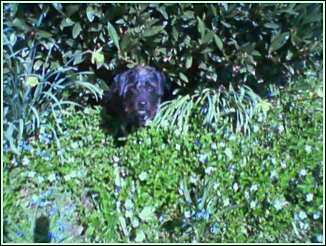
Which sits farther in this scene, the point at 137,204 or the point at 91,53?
the point at 91,53

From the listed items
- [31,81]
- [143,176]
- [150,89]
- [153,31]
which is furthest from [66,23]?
[143,176]

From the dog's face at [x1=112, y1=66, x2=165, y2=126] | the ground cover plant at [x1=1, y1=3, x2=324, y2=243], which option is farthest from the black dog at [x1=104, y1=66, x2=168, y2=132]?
the ground cover plant at [x1=1, y1=3, x2=324, y2=243]

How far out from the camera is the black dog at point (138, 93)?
4422 millimetres

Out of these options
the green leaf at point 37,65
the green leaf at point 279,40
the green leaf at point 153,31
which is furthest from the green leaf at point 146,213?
the green leaf at point 279,40

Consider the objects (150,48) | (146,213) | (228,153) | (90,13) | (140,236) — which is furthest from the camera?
(150,48)

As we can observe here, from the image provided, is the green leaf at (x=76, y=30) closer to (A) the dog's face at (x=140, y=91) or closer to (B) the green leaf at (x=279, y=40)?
(A) the dog's face at (x=140, y=91)

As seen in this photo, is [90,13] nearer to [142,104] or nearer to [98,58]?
[98,58]

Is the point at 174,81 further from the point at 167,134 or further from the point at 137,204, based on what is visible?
the point at 137,204

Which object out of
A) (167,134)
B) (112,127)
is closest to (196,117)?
(167,134)

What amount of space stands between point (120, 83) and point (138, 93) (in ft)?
0.67

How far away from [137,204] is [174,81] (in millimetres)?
1288

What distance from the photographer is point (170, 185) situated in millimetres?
4156

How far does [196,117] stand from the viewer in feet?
15.2

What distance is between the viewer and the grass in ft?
12.9
